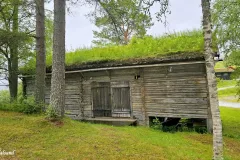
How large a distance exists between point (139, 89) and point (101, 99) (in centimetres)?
261

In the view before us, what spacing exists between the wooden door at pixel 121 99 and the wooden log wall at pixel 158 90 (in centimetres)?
27

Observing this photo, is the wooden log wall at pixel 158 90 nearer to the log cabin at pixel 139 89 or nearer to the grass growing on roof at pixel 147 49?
the log cabin at pixel 139 89

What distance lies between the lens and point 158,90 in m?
11.5

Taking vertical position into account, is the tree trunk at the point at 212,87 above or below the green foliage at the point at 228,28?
below

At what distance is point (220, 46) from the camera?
1337 centimetres

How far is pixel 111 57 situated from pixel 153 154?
24.0 ft

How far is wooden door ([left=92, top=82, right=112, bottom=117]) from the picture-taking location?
13.1m

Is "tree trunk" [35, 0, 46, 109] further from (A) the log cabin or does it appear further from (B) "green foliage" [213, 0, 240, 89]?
(B) "green foliage" [213, 0, 240, 89]

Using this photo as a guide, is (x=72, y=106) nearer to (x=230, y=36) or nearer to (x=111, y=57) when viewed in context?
(x=111, y=57)

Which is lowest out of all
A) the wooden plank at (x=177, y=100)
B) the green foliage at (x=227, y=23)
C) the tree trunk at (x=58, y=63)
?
the wooden plank at (x=177, y=100)

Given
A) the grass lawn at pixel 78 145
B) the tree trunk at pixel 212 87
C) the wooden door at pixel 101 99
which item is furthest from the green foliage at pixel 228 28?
the tree trunk at pixel 212 87

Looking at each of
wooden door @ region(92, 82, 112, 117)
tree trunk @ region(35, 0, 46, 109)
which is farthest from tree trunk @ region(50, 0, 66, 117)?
wooden door @ region(92, 82, 112, 117)

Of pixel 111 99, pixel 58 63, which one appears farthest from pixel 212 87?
pixel 111 99

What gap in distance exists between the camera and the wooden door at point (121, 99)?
12.5 meters
